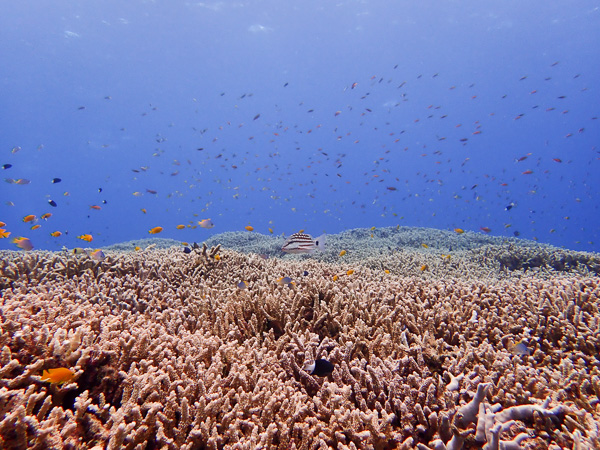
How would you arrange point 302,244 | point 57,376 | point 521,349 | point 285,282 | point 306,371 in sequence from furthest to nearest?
point 302,244 → point 285,282 → point 521,349 → point 306,371 → point 57,376

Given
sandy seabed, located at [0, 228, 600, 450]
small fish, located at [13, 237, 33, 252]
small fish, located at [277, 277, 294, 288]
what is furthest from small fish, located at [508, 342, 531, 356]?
small fish, located at [13, 237, 33, 252]

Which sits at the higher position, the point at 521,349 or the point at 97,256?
the point at 97,256

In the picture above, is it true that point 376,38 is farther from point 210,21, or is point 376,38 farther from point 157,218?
point 157,218

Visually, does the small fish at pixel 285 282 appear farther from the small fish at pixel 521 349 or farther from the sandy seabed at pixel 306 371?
the small fish at pixel 521 349

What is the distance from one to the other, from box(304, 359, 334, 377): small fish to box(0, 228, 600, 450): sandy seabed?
0.23 ft

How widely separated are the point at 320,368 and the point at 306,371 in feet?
0.44

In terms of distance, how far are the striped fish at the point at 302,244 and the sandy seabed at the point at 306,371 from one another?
2.68 feet

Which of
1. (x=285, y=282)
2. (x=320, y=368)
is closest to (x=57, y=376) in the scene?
(x=320, y=368)

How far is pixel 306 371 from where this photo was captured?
8.24 feet

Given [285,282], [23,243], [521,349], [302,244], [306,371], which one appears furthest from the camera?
[23,243]

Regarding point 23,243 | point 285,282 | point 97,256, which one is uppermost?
point 23,243

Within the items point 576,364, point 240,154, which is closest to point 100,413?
point 576,364

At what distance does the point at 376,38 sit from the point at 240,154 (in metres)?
78.9

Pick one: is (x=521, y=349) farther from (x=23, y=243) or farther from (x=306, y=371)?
(x=23, y=243)
